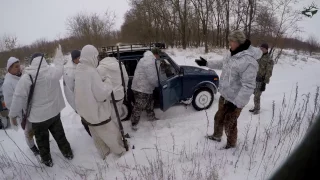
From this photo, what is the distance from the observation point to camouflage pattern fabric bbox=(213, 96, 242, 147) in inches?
128

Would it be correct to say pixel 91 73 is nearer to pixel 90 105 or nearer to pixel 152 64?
pixel 90 105

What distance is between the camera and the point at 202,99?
577 cm

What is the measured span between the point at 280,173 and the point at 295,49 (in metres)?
27.7

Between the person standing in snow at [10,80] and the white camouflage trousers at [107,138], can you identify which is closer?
the person standing in snow at [10,80]

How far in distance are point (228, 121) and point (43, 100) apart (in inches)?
125

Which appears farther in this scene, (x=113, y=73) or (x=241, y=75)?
(x=113, y=73)

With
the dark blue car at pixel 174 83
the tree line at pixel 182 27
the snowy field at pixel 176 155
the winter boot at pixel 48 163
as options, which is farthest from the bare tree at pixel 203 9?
the winter boot at pixel 48 163

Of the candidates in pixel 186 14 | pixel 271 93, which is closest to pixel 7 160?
pixel 271 93

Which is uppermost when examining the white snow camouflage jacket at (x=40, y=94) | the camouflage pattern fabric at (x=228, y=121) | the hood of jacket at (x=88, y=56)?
the hood of jacket at (x=88, y=56)

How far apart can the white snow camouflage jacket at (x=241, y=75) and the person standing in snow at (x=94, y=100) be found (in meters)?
1.99

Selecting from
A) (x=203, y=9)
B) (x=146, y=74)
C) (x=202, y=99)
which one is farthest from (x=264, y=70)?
(x=203, y=9)

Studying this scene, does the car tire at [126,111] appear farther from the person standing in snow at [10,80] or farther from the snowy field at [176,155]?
the person standing in snow at [10,80]

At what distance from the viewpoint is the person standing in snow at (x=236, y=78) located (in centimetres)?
291

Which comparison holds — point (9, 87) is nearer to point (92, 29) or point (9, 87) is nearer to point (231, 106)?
point (231, 106)
